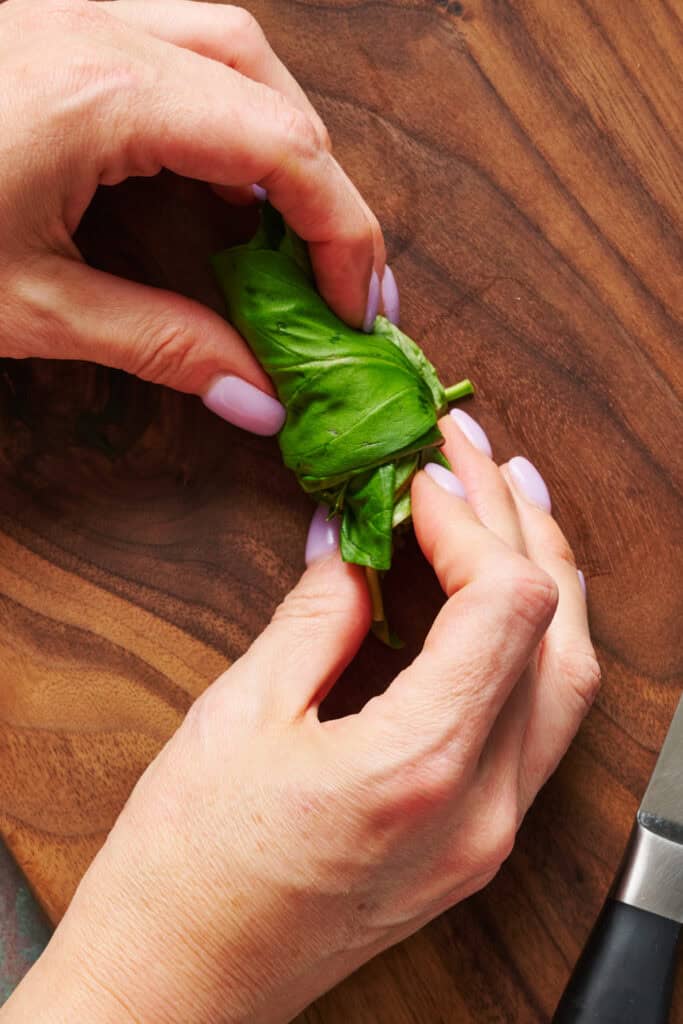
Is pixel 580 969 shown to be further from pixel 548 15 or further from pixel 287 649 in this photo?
pixel 548 15

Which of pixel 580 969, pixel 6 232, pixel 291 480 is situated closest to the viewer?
pixel 6 232

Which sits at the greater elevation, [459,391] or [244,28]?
[244,28]

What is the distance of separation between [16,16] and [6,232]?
33cm

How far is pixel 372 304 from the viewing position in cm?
149

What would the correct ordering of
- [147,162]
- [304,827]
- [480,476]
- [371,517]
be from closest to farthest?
[304,827] < [147,162] < [371,517] < [480,476]

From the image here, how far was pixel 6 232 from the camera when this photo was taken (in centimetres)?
133

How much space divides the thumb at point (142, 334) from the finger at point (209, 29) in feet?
1.23

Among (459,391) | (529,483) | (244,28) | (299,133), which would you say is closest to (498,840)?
(529,483)

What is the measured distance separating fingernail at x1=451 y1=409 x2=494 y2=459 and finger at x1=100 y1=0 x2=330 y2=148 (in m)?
0.51

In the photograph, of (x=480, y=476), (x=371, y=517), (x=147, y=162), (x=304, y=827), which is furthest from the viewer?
(x=480, y=476)

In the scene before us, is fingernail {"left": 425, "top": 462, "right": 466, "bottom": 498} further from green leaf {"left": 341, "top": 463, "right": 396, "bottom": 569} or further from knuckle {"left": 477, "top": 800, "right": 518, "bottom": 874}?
knuckle {"left": 477, "top": 800, "right": 518, "bottom": 874}

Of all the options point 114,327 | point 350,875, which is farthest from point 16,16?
point 350,875

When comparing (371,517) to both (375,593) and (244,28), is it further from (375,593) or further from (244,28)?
(244,28)

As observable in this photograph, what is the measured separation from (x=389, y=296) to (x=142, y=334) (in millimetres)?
434
